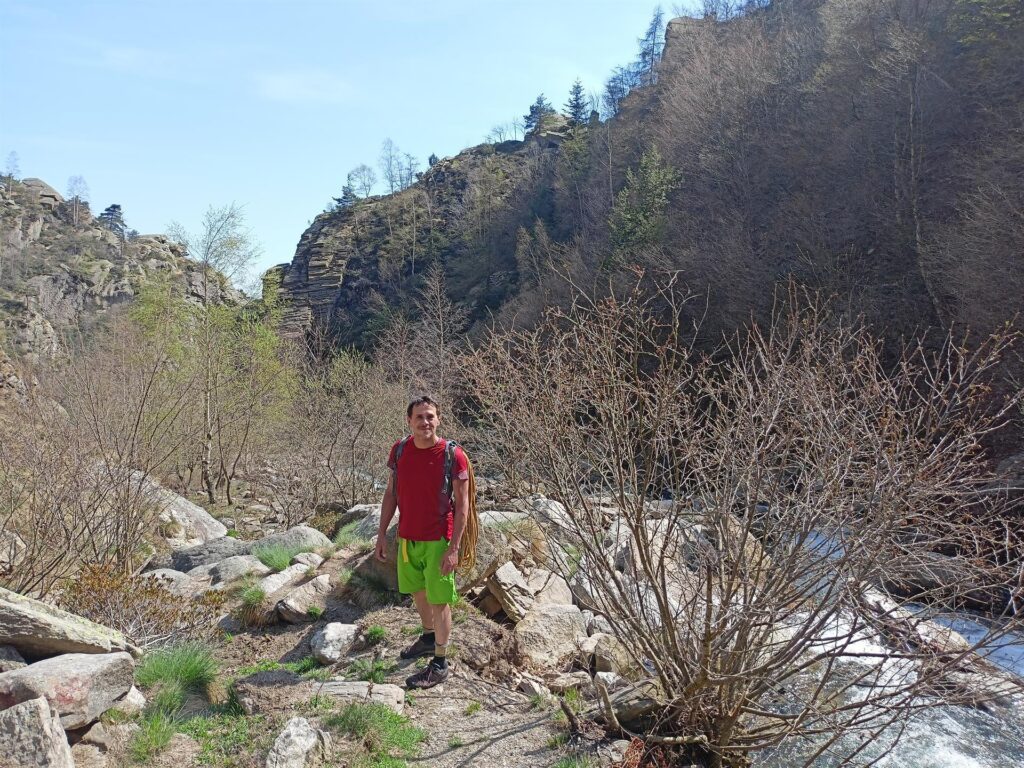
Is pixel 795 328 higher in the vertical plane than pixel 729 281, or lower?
lower

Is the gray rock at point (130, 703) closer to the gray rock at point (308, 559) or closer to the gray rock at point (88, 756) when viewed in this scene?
the gray rock at point (88, 756)

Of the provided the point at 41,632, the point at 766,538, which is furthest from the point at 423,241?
the point at 766,538

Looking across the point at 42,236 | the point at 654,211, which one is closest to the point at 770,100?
the point at 654,211

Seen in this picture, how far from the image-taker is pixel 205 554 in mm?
9688

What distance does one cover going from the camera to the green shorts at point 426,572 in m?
4.49

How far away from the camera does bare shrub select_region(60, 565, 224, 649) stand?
4984mm

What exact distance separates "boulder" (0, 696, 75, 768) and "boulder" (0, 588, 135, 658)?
1.01 m

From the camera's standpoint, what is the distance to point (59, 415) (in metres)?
7.65

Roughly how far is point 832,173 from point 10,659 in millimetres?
25222

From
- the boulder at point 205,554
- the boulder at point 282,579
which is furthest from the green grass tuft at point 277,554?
the boulder at point 205,554

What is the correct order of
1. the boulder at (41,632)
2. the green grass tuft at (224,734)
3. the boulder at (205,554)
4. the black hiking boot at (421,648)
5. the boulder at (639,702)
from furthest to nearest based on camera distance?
the boulder at (205,554) < the black hiking boot at (421,648) < the boulder at (639,702) < the boulder at (41,632) < the green grass tuft at (224,734)

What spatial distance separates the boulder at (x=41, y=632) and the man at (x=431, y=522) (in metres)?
1.84

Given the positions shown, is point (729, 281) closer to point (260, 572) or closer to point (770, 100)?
point (770, 100)

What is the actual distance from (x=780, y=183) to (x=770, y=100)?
5.41 metres
